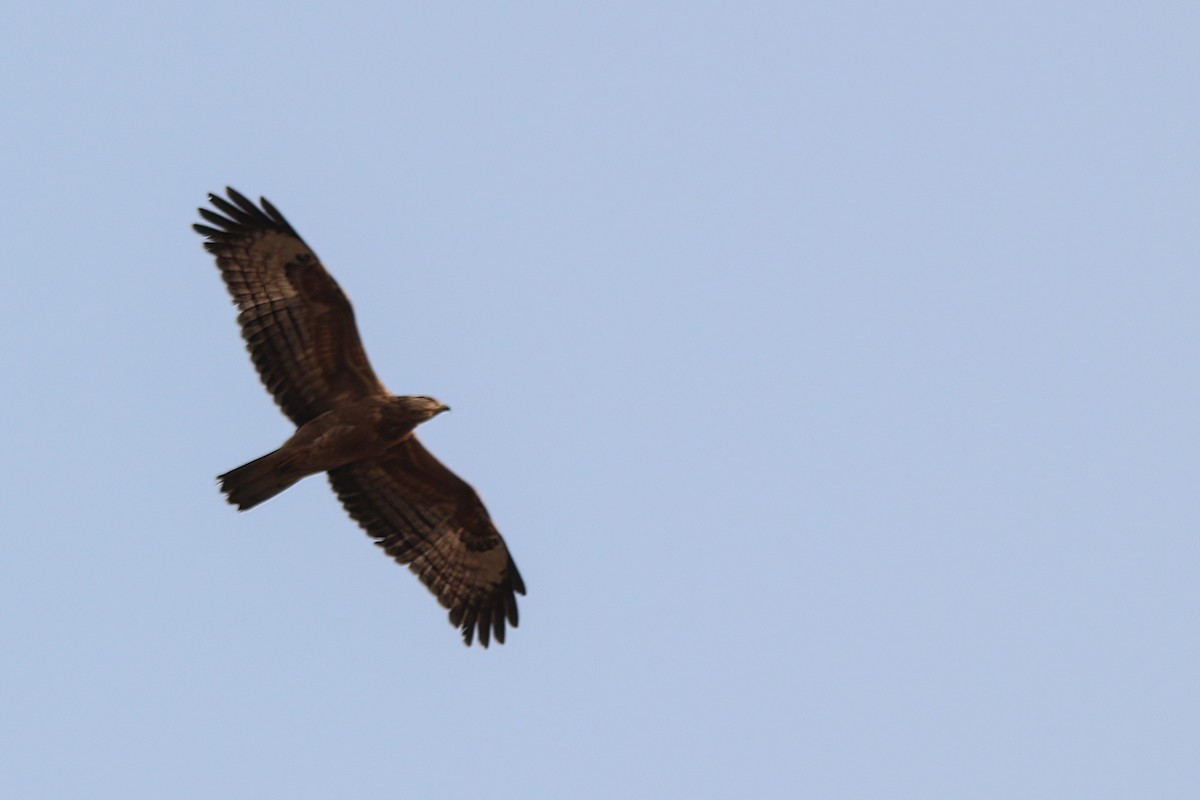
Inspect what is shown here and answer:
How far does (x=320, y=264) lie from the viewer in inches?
641

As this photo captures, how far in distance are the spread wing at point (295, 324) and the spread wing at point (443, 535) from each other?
104 centimetres

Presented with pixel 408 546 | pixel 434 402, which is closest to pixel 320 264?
pixel 434 402

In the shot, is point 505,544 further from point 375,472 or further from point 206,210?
point 206,210

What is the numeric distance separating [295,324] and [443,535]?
2886mm

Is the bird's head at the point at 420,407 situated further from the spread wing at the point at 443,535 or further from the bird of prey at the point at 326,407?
the spread wing at the point at 443,535

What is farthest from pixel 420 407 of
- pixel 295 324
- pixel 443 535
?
pixel 443 535

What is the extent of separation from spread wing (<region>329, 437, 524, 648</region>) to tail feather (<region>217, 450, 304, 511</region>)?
1.25 metres

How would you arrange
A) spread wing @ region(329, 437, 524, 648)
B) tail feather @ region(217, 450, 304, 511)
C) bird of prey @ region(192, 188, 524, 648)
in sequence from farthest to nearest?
1. spread wing @ region(329, 437, 524, 648)
2. bird of prey @ region(192, 188, 524, 648)
3. tail feather @ region(217, 450, 304, 511)

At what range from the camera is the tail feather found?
1575 cm

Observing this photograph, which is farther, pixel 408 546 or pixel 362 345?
pixel 408 546

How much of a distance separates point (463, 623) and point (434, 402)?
2798 mm

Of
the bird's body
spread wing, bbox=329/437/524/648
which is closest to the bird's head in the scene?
the bird's body

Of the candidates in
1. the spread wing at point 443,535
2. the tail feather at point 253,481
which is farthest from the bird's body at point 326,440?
the spread wing at point 443,535

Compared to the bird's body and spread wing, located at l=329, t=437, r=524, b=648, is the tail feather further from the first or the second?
spread wing, located at l=329, t=437, r=524, b=648
